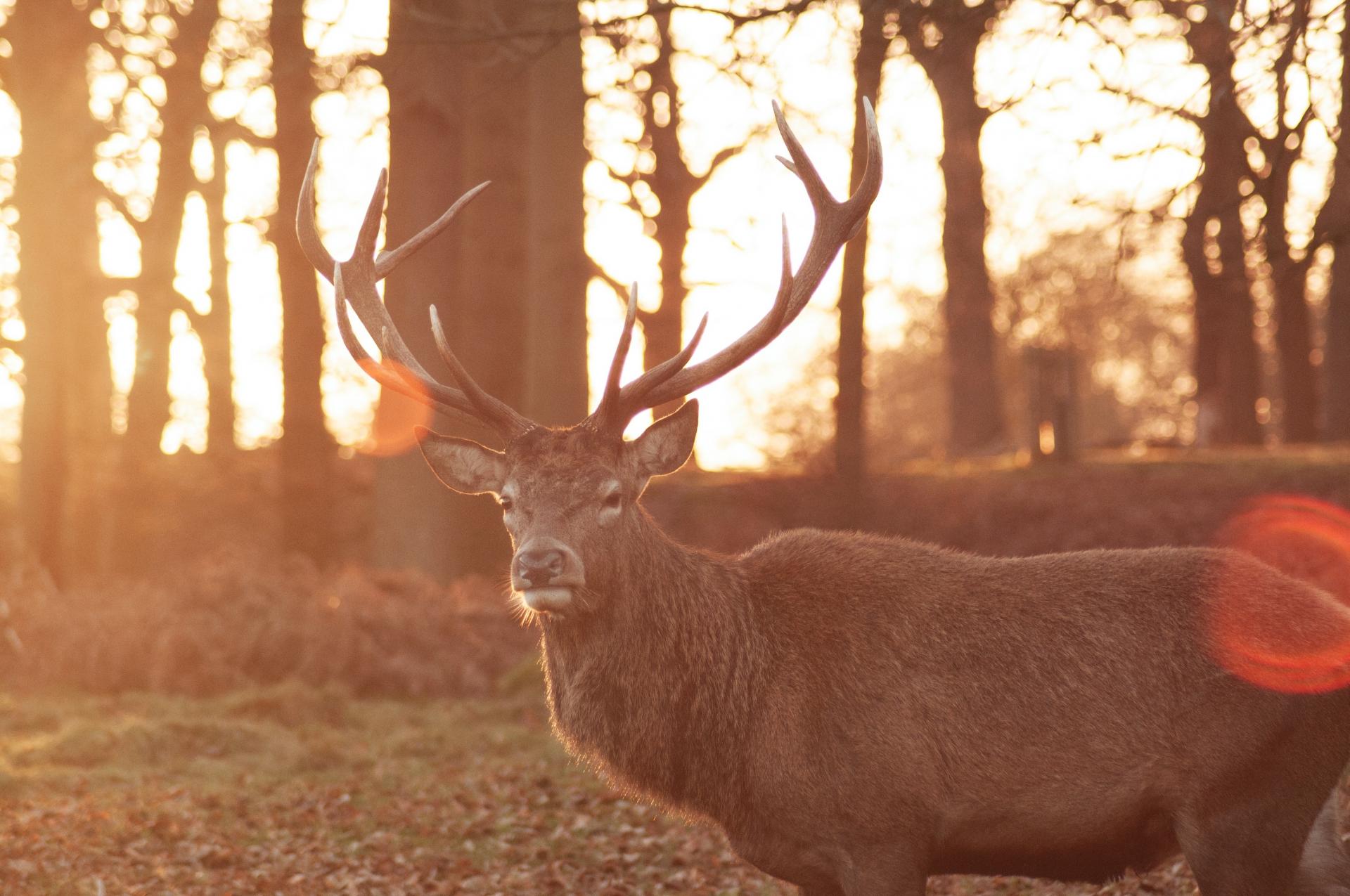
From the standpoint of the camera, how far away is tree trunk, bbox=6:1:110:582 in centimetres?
1561

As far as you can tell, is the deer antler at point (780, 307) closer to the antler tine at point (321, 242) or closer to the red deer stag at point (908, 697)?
the red deer stag at point (908, 697)

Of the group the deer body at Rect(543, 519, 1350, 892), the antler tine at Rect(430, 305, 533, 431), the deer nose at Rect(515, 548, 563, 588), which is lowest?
the deer body at Rect(543, 519, 1350, 892)

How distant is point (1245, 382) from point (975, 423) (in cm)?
462

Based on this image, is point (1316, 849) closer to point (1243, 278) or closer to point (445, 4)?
point (1243, 278)

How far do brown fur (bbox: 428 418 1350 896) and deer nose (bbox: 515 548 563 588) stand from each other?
0.69 feet

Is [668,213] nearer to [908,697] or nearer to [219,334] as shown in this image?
[219,334]

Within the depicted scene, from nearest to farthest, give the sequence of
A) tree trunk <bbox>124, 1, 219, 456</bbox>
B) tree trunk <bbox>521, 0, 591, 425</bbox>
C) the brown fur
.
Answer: the brown fur, tree trunk <bbox>521, 0, 591, 425</bbox>, tree trunk <bbox>124, 1, 219, 456</bbox>

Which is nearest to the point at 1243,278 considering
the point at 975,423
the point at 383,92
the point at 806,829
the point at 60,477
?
the point at 806,829

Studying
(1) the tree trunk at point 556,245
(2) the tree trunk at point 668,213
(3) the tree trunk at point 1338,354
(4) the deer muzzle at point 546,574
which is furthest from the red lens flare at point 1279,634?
(3) the tree trunk at point 1338,354

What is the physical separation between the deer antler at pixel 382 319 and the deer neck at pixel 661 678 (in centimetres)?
86

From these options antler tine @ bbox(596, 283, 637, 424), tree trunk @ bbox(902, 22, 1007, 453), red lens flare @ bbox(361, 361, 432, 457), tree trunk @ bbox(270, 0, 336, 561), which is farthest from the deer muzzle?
tree trunk @ bbox(902, 22, 1007, 453)

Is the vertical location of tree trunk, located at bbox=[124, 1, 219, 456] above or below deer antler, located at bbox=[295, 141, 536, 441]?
above

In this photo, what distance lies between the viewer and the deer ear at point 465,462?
590 cm

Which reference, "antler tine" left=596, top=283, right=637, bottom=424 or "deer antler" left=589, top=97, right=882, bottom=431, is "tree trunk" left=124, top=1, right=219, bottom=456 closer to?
"deer antler" left=589, top=97, right=882, bottom=431
